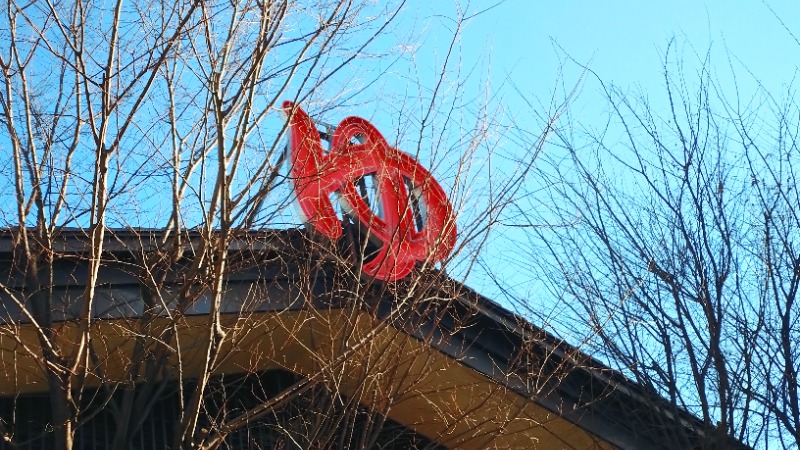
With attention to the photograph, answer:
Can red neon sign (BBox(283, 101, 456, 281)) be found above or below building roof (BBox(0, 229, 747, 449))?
above

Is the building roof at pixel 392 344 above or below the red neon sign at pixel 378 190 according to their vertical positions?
below

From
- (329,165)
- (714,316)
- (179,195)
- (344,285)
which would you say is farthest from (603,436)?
(179,195)

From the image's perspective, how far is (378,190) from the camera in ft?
25.8

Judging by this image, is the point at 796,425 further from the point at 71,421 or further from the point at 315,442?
the point at 71,421

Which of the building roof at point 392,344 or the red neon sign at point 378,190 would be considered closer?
the building roof at point 392,344

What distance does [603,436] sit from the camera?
8555mm

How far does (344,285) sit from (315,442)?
1409mm

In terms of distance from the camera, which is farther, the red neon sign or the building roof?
the red neon sign

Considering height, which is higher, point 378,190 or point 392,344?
point 378,190

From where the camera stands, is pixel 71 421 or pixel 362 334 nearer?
pixel 71 421

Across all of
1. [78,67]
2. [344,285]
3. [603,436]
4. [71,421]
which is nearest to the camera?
[71,421]

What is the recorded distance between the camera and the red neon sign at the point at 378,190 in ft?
23.4

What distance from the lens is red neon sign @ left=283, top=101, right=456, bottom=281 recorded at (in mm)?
7141

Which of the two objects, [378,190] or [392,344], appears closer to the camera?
[392,344]
